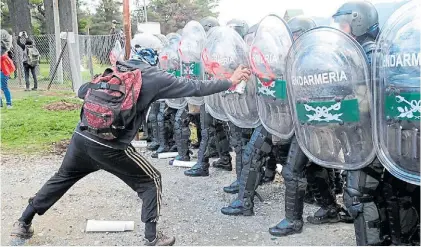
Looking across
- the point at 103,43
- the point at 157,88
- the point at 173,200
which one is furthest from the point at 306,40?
the point at 103,43

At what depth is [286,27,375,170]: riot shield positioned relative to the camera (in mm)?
3090

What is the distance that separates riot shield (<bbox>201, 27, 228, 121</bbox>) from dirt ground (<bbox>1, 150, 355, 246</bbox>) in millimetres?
890

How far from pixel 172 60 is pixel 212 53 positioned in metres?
2.04

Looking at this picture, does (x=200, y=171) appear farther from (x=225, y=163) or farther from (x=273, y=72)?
(x=273, y=72)

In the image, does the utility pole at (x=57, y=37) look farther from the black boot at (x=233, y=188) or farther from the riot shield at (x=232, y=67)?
the riot shield at (x=232, y=67)

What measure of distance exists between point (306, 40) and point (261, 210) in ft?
6.62

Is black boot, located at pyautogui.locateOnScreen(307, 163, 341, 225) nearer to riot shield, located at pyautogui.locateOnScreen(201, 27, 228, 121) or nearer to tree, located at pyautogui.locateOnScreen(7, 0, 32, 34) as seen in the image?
riot shield, located at pyautogui.locateOnScreen(201, 27, 228, 121)

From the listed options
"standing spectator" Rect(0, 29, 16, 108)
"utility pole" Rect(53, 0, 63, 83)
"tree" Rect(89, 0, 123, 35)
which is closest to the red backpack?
"standing spectator" Rect(0, 29, 16, 108)

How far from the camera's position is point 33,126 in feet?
31.8

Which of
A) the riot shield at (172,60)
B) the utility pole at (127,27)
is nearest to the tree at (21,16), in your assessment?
the utility pole at (127,27)

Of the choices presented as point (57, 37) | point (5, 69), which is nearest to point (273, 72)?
point (5, 69)

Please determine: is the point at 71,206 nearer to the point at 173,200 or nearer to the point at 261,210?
the point at 173,200

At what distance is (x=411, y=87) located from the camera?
8.98 ft

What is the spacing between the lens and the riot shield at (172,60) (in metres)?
6.77
